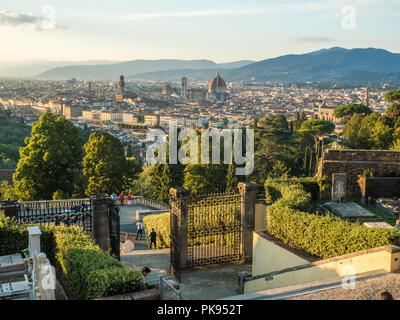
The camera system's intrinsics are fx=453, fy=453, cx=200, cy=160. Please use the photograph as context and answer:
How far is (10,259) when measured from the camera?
5.98 metres

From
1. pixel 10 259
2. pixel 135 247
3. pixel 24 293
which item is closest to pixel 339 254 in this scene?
pixel 24 293

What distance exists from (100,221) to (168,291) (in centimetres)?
362

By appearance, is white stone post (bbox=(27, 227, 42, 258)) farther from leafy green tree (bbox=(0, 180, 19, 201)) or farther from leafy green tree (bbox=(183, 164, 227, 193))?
leafy green tree (bbox=(183, 164, 227, 193))

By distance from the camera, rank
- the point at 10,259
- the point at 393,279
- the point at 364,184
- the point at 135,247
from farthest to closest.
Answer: the point at 135,247 → the point at 364,184 → the point at 10,259 → the point at 393,279

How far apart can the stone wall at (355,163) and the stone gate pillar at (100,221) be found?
505cm

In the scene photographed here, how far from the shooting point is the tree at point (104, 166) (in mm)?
18344

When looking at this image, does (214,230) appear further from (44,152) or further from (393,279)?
(44,152)

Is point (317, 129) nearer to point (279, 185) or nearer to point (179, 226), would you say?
point (279, 185)

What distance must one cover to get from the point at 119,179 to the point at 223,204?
37.8ft

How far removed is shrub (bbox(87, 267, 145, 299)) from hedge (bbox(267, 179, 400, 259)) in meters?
2.87

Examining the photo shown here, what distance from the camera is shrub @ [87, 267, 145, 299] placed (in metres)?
4.36

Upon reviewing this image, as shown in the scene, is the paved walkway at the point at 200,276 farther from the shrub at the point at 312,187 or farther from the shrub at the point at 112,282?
the shrub at the point at 312,187
